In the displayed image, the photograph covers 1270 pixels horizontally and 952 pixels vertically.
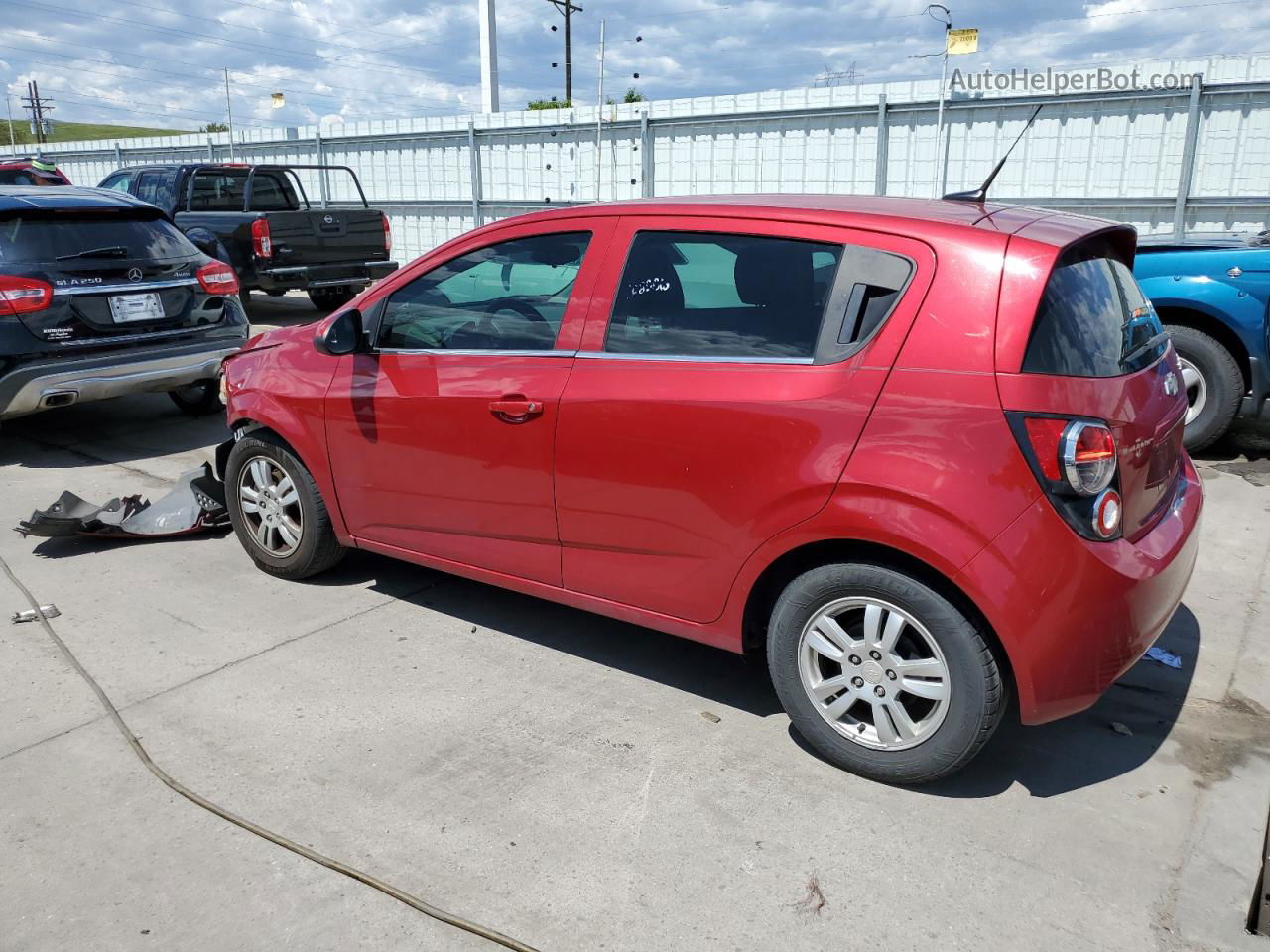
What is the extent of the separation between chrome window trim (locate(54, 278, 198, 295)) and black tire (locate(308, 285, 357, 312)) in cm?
495

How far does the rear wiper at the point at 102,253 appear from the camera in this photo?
636cm

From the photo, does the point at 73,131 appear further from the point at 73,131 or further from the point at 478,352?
the point at 478,352

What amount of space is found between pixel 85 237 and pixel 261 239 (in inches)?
190

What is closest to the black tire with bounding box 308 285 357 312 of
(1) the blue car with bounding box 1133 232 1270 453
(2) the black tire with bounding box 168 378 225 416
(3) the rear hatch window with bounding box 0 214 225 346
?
(2) the black tire with bounding box 168 378 225 416

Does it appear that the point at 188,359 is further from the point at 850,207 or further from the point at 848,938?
the point at 848,938

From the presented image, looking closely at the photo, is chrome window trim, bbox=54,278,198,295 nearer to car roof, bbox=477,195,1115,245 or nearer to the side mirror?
the side mirror

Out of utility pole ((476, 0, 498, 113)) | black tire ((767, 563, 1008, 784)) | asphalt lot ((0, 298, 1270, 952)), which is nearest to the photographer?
asphalt lot ((0, 298, 1270, 952))

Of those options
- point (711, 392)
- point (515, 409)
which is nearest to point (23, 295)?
point (515, 409)

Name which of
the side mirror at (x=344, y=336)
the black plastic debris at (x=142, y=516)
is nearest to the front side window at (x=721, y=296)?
the side mirror at (x=344, y=336)

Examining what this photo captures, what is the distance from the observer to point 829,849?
2.71m

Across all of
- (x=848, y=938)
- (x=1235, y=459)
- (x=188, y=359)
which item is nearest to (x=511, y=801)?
(x=848, y=938)

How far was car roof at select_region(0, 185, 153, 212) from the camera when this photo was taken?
6359 millimetres

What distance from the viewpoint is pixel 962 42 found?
394 inches
